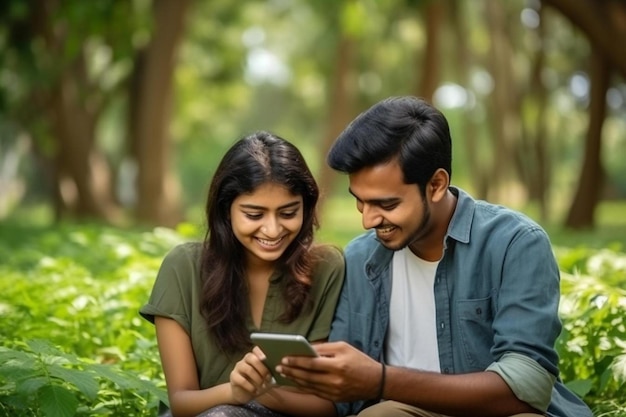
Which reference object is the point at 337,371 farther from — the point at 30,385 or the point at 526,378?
the point at 30,385

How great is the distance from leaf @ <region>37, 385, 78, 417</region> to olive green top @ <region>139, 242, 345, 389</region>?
51 cm

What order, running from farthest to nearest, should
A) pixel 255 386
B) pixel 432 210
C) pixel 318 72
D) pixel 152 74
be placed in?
1. pixel 318 72
2. pixel 152 74
3. pixel 432 210
4. pixel 255 386

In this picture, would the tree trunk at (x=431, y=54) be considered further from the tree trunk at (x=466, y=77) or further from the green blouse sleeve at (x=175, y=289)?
the green blouse sleeve at (x=175, y=289)

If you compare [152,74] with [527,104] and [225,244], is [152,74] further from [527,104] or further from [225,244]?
[527,104]

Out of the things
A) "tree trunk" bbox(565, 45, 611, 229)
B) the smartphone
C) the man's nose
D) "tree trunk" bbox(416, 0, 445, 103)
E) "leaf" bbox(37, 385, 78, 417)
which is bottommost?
"leaf" bbox(37, 385, 78, 417)

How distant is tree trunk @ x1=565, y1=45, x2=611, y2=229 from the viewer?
17.0 meters

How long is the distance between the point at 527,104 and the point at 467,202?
30.9 meters

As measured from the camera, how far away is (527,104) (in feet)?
113

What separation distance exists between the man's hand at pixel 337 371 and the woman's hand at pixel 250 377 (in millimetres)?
115

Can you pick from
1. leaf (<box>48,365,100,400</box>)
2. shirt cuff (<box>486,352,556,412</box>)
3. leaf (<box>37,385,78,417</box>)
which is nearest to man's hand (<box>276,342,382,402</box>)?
shirt cuff (<box>486,352,556,412</box>)

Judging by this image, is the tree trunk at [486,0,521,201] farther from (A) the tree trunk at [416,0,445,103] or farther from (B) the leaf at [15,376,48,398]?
(B) the leaf at [15,376,48,398]

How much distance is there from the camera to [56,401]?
3904mm

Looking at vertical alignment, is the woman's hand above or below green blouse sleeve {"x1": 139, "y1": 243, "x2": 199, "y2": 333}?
below

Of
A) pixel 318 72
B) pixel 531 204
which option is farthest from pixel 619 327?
pixel 318 72
